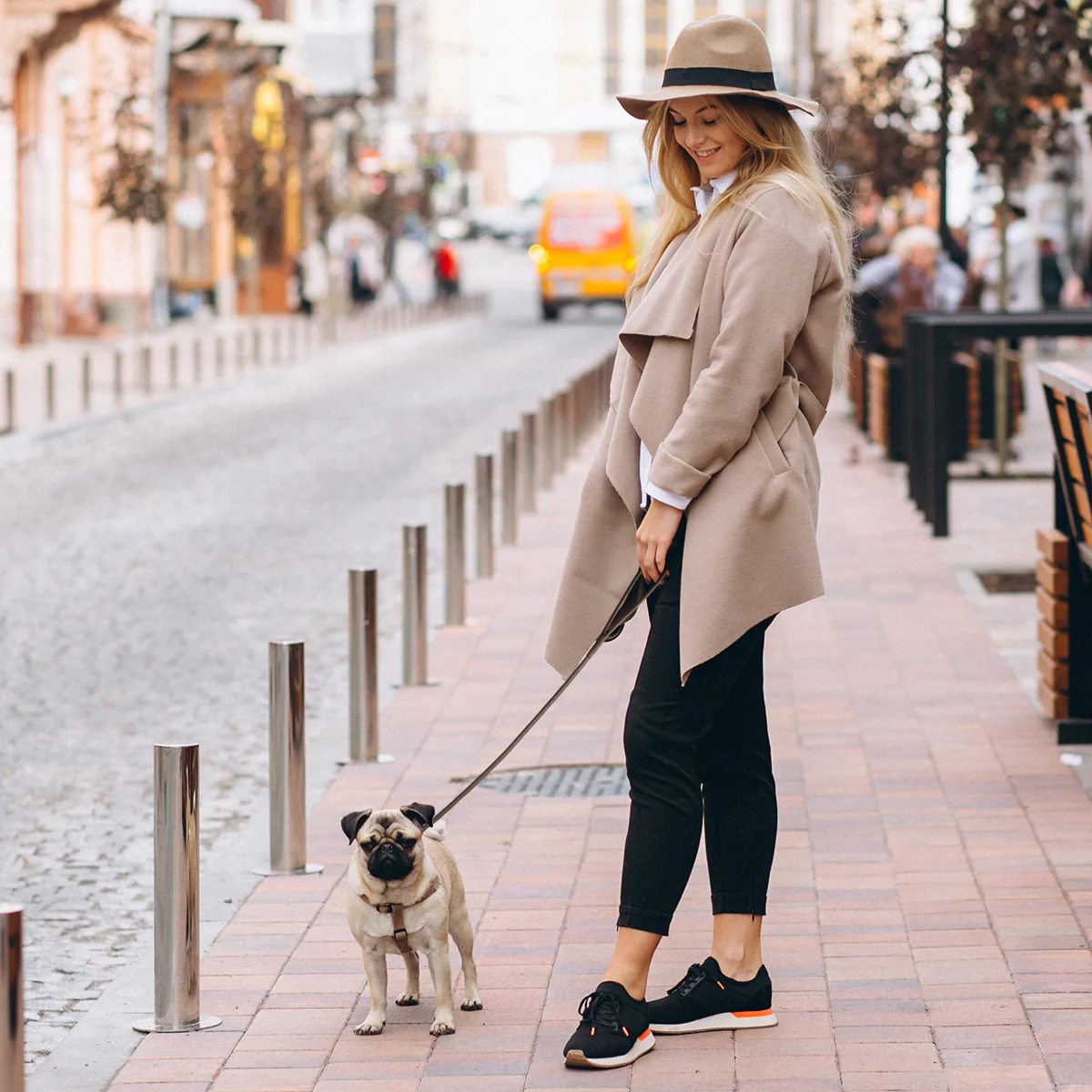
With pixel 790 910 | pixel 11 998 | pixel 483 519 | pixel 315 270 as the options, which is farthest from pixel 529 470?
pixel 315 270

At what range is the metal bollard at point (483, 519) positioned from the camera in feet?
35.6

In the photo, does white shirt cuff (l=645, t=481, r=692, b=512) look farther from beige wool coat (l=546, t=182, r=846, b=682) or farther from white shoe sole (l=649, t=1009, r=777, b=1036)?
white shoe sole (l=649, t=1009, r=777, b=1036)

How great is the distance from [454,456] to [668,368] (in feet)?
46.3

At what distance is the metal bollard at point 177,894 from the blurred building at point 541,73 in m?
110

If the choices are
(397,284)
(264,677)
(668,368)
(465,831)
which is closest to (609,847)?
(465,831)

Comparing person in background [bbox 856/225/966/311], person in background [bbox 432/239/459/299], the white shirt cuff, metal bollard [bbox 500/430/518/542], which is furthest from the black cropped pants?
person in background [bbox 432/239/459/299]

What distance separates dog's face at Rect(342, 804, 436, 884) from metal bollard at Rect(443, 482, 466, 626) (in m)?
5.29

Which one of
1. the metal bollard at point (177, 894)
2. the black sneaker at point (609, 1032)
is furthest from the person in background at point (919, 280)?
the black sneaker at point (609, 1032)

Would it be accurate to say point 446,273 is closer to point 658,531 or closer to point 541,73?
point 658,531

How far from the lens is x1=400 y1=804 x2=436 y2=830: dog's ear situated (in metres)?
4.19

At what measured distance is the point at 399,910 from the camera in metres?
4.17

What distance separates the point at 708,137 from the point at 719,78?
0.37 feet

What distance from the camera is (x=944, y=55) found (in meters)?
15.0

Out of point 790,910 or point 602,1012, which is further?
point 790,910
